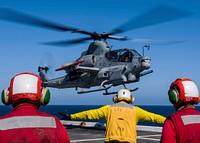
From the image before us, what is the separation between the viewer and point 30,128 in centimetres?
315

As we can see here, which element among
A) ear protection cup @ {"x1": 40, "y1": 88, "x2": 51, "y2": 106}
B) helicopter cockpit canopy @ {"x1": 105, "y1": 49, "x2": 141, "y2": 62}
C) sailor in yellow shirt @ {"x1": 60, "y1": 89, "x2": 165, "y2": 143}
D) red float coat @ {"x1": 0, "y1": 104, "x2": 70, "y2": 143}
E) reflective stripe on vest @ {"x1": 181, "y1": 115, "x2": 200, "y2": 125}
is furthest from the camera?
helicopter cockpit canopy @ {"x1": 105, "y1": 49, "x2": 141, "y2": 62}

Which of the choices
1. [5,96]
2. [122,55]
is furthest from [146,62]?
[5,96]

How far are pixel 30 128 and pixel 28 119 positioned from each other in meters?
0.08

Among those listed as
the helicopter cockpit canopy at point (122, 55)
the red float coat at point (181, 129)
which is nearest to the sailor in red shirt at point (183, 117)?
A: the red float coat at point (181, 129)

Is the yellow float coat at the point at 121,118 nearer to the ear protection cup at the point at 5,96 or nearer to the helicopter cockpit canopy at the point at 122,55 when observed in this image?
Result: the ear protection cup at the point at 5,96

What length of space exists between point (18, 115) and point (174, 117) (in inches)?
65.1

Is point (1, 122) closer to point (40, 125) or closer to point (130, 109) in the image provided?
point (40, 125)

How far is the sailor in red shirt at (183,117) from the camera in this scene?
377 cm

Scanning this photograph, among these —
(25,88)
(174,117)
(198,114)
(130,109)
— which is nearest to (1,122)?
(25,88)

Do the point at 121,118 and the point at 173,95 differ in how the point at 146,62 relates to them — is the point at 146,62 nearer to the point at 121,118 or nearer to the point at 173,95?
the point at 121,118

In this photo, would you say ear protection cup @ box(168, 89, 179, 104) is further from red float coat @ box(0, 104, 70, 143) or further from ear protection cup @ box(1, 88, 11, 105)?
ear protection cup @ box(1, 88, 11, 105)

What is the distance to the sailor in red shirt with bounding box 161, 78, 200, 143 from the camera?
12.4ft

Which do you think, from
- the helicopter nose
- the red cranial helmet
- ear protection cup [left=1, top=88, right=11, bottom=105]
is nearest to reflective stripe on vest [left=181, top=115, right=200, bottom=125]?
the red cranial helmet

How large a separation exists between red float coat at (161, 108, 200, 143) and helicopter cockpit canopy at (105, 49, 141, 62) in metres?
19.5
